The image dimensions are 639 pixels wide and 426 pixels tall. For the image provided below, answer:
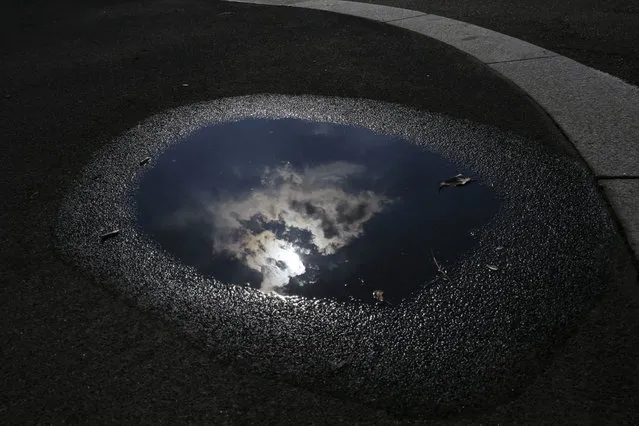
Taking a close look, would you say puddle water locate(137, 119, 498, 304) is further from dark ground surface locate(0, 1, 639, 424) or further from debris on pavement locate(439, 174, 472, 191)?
dark ground surface locate(0, 1, 639, 424)

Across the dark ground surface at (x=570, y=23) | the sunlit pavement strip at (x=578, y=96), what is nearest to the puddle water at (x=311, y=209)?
the sunlit pavement strip at (x=578, y=96)

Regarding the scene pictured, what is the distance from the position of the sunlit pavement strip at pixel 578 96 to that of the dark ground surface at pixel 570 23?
25cm

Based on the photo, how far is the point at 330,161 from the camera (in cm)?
442

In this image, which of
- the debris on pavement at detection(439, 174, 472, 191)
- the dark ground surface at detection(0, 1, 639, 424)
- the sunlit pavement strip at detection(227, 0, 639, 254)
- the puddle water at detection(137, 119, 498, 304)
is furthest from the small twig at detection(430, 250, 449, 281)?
the sunlit pavement strip at detection(227, 0, 639, 254)

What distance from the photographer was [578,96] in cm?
514

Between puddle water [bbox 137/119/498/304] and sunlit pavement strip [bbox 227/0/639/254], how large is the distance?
2.93ft

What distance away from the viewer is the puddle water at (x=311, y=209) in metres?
3.24

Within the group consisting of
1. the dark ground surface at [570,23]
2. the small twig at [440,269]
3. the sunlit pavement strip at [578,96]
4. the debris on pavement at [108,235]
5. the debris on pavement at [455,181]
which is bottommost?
the small twig at [440,269]

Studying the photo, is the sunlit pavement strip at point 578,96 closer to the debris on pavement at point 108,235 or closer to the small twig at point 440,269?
the small twig at point 440,269

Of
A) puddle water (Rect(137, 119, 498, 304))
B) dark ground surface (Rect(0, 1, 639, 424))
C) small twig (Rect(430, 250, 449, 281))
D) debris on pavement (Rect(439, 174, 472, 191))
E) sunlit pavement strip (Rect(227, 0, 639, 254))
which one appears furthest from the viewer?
debris on pavement (Rect(439, 174, 472, 191))

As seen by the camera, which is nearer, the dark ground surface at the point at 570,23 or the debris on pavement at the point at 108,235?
the debris on pavement at the point at 108,235

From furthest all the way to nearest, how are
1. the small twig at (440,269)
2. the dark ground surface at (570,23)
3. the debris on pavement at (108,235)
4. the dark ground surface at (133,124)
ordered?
1. the dark ground surface at (570,23)
2. the debris on pavement at (108,235)
3. the small twig at (440,269)
4. the dark ground surface at (133,124)

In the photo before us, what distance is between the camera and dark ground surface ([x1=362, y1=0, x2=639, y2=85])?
598 cm

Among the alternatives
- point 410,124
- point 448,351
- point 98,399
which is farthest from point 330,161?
point 98,399
